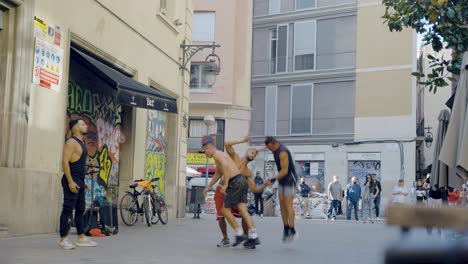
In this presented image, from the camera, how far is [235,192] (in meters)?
10.2

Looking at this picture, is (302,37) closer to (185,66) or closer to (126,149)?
(185,66)

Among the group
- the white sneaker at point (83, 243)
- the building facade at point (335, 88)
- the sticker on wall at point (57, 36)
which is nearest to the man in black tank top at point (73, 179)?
the white sneaker at point (83, 243)

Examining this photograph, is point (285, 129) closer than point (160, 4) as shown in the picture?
No

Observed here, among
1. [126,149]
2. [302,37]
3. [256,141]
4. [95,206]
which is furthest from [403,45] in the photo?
[95,206]

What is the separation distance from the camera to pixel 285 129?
38.8 metres

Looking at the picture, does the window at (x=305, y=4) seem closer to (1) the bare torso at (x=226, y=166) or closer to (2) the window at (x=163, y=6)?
(2) the window at (x=163, y=6)

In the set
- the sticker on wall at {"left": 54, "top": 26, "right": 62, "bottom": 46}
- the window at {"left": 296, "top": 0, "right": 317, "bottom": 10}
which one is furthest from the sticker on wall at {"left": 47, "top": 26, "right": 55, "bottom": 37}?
the window at {"left": 296, "top": 0, "right": 317, "bottom": 10}

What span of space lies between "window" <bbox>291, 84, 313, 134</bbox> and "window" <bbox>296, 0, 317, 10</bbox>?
456 centimetres

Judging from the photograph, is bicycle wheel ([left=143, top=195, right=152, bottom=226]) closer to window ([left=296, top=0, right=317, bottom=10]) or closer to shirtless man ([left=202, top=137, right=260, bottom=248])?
shirtless man ([left=202, top=137, right=260, bottom=248])

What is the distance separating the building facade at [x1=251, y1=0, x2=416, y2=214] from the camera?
A: 3534 centimetres

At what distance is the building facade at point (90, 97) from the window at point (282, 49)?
19.5 meters

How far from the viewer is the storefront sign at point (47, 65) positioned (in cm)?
1109

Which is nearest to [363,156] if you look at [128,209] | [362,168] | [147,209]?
[362,168]

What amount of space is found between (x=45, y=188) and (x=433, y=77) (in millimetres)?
6906
